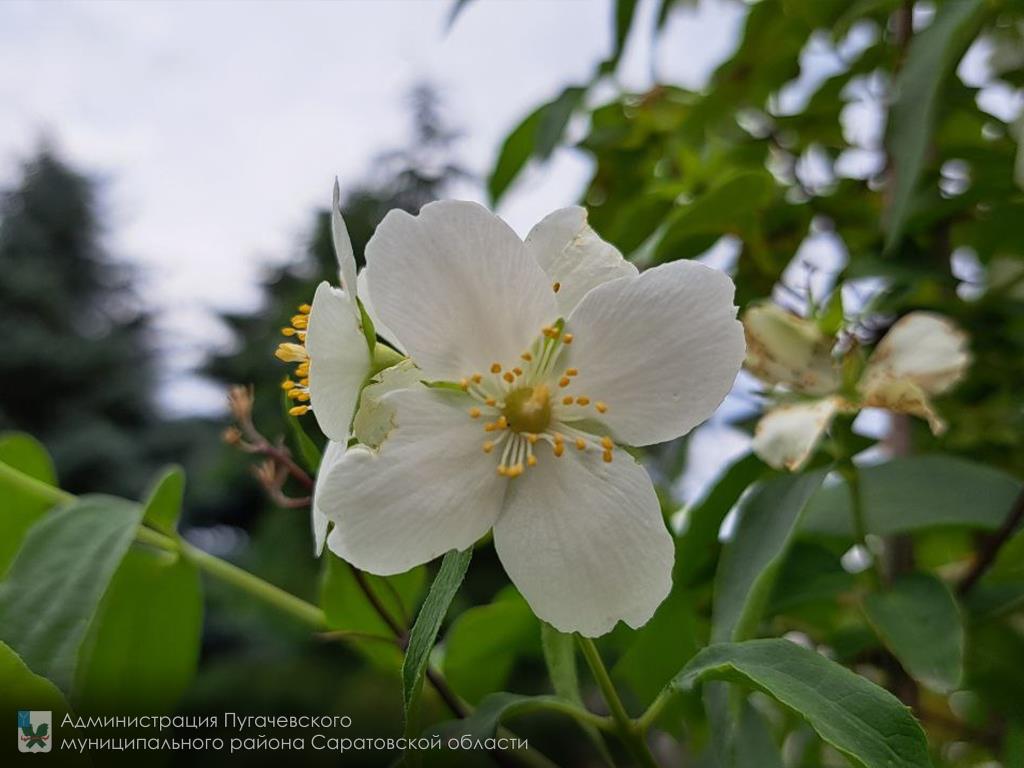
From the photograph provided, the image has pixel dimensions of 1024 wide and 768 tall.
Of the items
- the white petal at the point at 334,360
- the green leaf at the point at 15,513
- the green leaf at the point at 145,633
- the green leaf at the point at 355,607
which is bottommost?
the green leaf at the point at 145,633

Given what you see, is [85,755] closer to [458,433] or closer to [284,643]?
[458,433]

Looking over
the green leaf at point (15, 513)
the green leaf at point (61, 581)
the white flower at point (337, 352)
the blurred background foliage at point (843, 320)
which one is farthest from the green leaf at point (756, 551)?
the green leaf at point (15, 513)

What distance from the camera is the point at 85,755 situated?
14.9 inches

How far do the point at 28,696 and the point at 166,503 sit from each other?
210mm

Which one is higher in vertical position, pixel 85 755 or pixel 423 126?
pixel 85 755

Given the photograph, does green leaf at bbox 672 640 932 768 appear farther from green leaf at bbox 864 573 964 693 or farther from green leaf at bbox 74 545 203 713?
green leaf at bbox 74 545 203 713

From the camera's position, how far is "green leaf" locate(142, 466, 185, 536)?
22.1 inches

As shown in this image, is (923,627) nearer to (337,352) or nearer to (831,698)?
(831,698)

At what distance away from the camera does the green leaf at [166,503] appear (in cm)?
56

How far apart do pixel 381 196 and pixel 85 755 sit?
7.96 metres

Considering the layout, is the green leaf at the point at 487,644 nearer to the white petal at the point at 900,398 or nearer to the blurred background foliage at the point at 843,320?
the blurred background foliage at the point at 843,320

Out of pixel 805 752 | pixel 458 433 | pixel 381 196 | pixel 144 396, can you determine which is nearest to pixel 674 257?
pixel 458 433

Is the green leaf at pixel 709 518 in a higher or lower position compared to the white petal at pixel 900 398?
lower

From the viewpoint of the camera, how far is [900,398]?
22.0 inches
